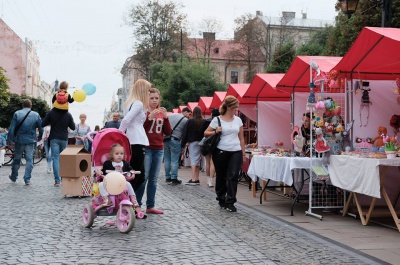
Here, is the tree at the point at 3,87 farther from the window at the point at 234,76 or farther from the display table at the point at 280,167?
the window at the point at 234,76

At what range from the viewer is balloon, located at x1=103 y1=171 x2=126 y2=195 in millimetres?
6973

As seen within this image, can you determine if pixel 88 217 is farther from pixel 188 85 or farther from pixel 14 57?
pixel 14 57

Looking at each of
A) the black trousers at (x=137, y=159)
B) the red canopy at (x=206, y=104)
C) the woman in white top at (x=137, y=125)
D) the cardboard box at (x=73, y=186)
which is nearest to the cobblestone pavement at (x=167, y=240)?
the black trousers at (x=137, y=159)

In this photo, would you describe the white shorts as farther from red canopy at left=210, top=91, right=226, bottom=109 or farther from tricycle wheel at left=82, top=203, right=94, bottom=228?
tricycle wheel at left=82, top=203, right=94, bottom=228

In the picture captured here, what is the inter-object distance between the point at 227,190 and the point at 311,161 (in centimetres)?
144

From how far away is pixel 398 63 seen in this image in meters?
8.77

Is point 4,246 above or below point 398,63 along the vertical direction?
below

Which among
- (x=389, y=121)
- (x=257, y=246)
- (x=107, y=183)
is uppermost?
(x=389, y=121)

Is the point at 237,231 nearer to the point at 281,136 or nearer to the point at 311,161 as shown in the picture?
the point at 311,161

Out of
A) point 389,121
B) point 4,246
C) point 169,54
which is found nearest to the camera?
point 4,246

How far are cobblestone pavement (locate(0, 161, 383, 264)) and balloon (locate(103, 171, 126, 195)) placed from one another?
20.6 inches

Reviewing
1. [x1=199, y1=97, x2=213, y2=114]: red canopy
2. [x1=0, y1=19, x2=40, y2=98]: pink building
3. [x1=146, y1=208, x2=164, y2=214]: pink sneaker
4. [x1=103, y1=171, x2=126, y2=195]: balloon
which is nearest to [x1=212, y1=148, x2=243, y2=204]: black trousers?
[x1=146, y1=208, x2=164, y2=214]: pink sneaker

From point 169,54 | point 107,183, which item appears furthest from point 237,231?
point 169,54

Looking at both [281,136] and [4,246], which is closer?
[4,246]
